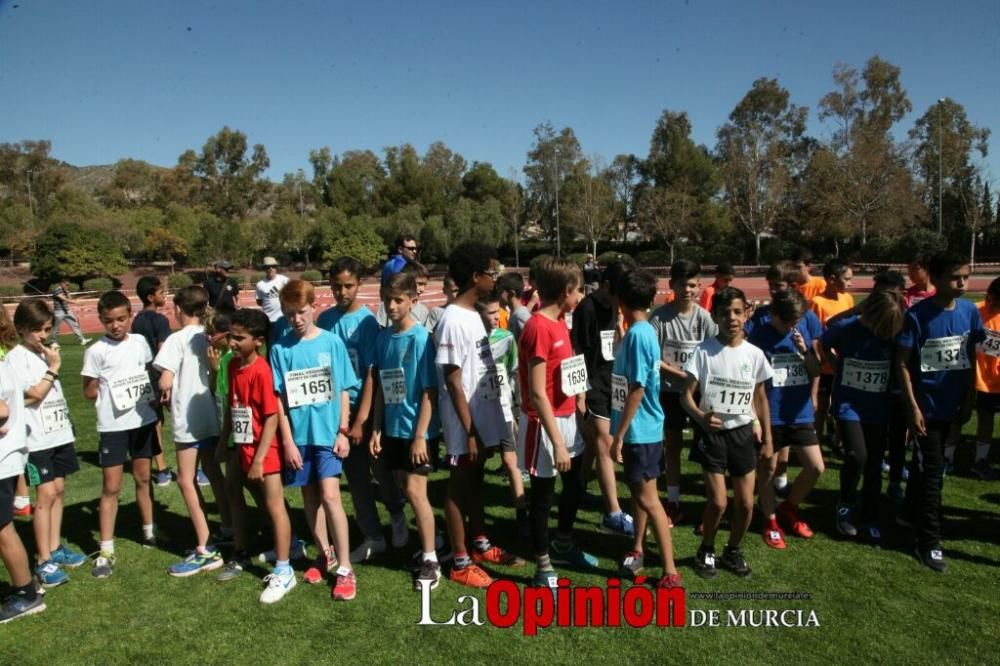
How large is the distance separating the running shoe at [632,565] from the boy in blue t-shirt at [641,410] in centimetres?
27

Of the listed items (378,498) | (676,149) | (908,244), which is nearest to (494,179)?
(676,149)

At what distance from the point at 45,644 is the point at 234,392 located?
1.69 metres

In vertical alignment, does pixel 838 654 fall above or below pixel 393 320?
below

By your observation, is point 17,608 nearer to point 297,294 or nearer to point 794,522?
point 297,294

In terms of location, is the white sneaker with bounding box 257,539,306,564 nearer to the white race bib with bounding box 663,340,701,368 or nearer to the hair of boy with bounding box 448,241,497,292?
the hair of boy with bounding box 448,241,497,292

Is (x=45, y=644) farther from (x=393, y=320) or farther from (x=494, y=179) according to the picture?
(x=494, y=179)

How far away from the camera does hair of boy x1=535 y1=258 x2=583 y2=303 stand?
12.5 ft

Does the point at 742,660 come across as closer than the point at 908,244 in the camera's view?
Yes

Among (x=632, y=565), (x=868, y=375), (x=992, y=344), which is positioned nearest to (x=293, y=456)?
(x=632, y=565)

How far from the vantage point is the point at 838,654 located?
333cm

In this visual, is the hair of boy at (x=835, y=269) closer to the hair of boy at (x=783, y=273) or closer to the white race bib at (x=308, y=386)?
the hair of boy at (x=783, y=273)

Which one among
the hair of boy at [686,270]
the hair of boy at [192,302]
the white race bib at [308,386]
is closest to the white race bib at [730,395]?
the hair of boy at [686,270]

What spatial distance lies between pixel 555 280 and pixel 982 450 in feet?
15.5

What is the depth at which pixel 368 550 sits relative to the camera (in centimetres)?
454
